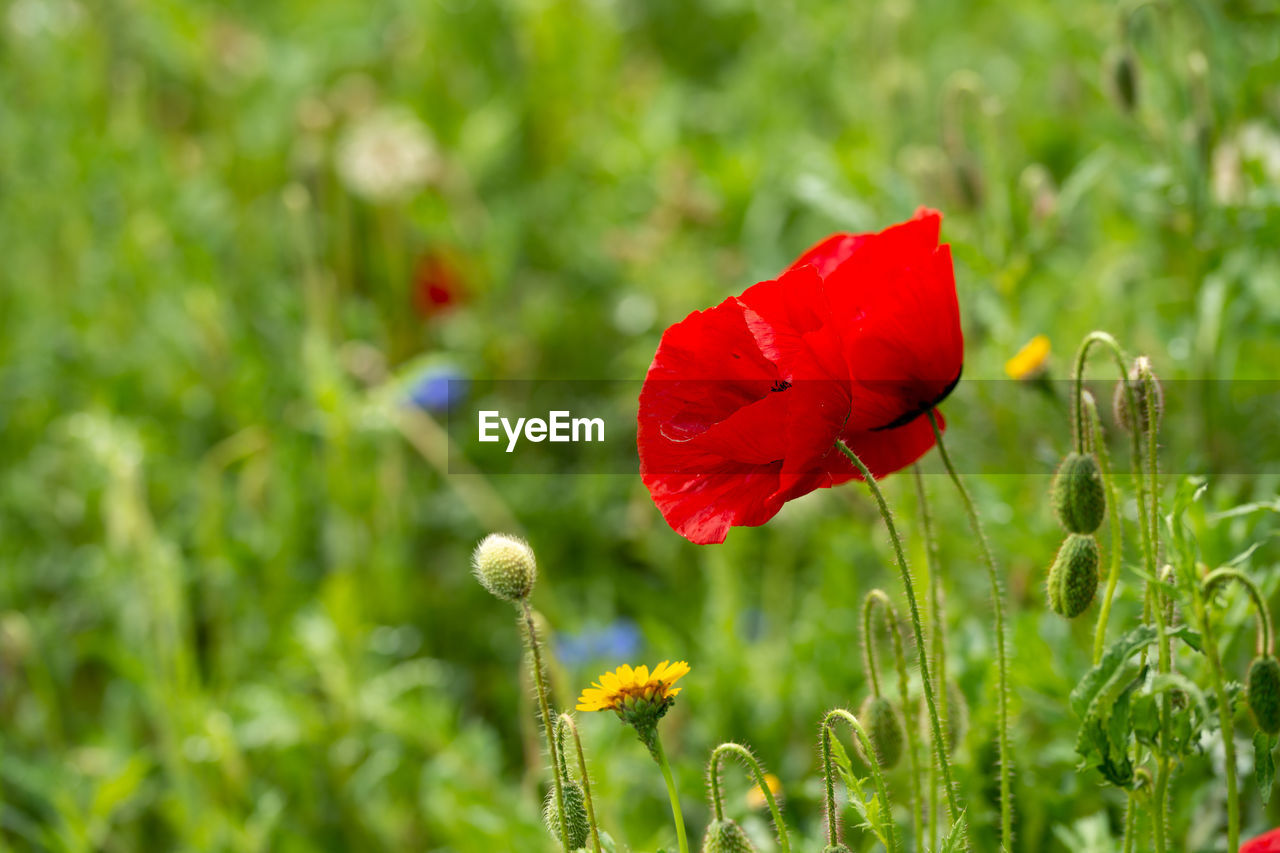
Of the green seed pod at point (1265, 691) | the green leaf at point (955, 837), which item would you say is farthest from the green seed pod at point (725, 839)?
the green seed pod at point (1265, 691)

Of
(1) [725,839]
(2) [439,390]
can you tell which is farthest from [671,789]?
(2) [439,390]

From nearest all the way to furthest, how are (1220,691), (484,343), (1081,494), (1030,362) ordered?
1. (1220,691)
2. (1081,494)
3. (1030,362)
4. (484,343)

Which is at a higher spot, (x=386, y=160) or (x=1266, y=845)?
(x=386, y=160)

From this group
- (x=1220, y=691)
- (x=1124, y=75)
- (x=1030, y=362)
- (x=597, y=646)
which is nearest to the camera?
(x=1220, y=691)

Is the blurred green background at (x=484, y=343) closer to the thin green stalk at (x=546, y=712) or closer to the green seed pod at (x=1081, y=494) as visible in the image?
the green seed pod at (x=1081, y=494)

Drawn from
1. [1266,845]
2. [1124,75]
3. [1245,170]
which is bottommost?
[1266,845]

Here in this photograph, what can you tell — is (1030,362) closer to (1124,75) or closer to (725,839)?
(1124,75)

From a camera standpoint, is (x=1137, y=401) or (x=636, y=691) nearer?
(x=636, y=691)

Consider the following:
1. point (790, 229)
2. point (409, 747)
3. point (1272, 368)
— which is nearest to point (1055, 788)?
point (1272, 368)

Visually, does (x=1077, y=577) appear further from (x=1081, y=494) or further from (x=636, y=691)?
(x=636, y=691)
